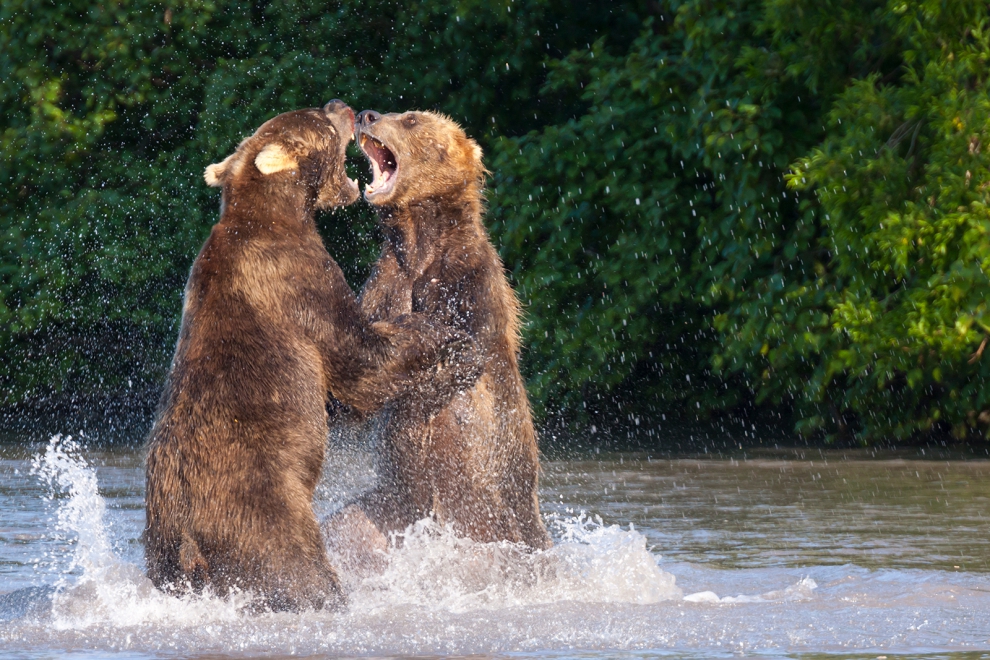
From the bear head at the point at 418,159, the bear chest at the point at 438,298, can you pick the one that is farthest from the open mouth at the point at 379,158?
the bear chest at the point at 438,298

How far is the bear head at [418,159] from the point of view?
6809 mm

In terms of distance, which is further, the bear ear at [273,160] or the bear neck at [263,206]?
the bear ear at [273,160]

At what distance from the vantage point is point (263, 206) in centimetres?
576

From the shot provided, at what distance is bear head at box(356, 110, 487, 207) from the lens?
268 inches

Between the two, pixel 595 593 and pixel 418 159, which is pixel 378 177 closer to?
pixel 418 159

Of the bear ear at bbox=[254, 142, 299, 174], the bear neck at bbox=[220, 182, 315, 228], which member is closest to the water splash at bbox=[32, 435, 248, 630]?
the bear neck at bbox=[220, 182, 315, 228]

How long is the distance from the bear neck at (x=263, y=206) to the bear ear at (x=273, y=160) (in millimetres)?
65

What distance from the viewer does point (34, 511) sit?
8859 millimetres

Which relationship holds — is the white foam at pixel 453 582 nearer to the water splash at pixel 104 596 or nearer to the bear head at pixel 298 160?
the water splash at pixel 104 596

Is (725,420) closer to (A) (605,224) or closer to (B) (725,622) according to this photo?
(A) (605,224)

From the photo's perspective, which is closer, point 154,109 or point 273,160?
point 273,160

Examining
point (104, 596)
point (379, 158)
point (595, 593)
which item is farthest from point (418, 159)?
point (104, 596)

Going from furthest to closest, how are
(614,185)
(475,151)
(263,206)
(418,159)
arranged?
(614,185), (475,151), (418,159), (263,206)

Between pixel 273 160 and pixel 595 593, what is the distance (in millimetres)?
2009
